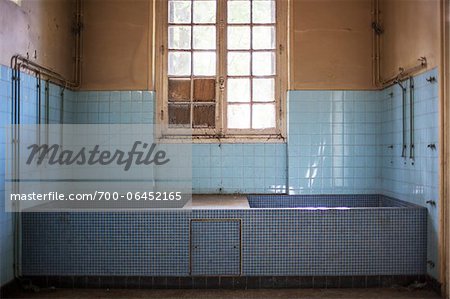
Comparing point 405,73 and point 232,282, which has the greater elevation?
point 405,73

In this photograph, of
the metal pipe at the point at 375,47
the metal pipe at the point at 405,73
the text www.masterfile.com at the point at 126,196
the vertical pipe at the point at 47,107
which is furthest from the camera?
the metal pipe at the point at 375,47

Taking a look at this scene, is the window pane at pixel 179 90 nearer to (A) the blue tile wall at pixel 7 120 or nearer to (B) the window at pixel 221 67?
(B) the window at pixel 221 67

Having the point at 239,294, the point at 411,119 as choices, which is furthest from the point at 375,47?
the point at 239,294

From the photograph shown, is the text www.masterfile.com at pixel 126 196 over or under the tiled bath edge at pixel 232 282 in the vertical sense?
over

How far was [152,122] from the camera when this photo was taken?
13.7 ft

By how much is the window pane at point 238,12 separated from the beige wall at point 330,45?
493mm

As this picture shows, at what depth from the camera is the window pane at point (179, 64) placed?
14.1ft

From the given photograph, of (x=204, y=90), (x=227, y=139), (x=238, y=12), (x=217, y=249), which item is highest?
(x=238, y=12)

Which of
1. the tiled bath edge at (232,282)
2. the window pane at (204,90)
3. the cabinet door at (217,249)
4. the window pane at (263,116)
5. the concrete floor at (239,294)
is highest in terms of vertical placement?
the window pane at (204,90)

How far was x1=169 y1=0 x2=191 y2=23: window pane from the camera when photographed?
4.32 metres

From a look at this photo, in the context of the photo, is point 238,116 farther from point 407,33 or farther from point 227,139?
point 407,33

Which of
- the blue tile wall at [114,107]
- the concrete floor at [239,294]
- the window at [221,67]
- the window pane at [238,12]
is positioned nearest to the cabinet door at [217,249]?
the concrete floor at [239,294]

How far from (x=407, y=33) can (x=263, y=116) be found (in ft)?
5.07

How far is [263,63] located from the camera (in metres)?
4.30
